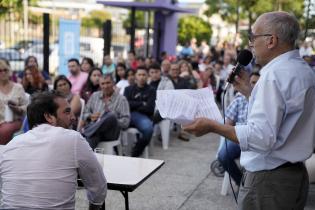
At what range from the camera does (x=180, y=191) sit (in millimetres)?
5289

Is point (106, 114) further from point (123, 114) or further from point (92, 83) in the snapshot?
point (92, 83)

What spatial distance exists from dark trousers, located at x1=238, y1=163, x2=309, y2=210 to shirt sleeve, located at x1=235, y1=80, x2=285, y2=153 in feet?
0.75

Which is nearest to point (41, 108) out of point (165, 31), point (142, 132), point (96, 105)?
point (96, 105)

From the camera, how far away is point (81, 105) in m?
6.22

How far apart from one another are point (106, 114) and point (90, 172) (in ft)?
11.0

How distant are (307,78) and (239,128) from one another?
1.37 ft

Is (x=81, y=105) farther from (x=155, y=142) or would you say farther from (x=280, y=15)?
(x=280, y=15)

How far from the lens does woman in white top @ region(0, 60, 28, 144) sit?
5664 mm

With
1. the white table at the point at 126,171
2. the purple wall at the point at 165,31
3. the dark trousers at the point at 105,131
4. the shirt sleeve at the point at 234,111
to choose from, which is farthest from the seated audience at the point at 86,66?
the purple wall at the point at 165,31

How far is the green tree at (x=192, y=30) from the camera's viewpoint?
33188 millimetres

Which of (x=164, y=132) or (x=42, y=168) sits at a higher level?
(x=42, y=168)

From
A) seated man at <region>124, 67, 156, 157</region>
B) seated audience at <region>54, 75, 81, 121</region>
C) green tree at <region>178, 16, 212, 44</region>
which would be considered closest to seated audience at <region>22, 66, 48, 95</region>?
seated audience at <region>54, 75, 81, 121</region>

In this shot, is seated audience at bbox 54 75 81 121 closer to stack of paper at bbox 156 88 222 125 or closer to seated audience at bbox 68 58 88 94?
seated audience at bbox 68 58 88 94

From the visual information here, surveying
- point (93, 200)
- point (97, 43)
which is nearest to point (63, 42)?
point (97, 43)
